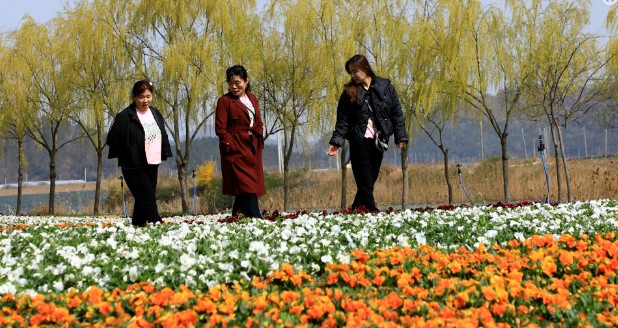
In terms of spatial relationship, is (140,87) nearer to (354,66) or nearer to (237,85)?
(237,85)

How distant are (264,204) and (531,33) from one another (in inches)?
391

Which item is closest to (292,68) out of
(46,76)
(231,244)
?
(46,76)

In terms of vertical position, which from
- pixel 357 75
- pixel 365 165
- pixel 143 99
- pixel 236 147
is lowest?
pixel 365 165

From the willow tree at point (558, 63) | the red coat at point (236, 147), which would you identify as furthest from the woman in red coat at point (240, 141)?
the willow tree at point (558, 63)

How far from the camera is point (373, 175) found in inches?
347

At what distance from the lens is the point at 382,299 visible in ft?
13.0

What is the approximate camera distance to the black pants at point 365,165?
8.66 meters

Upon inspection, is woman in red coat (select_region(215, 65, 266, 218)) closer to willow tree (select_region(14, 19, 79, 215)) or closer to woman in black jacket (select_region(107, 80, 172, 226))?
woman in black jacket (select_region(107, 80, 172, 226))

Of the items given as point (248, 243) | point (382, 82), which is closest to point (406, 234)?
point (248, 243)

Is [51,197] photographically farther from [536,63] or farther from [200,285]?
[200,285]

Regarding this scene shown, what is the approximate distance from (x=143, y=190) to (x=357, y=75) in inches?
119

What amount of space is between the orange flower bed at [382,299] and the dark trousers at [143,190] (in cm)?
409

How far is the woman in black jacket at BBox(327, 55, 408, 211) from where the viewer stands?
8.62 m

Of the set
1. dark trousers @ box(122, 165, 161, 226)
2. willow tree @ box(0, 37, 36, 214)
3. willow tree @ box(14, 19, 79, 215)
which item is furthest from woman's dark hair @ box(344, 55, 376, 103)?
willow tree @ box(0, 37, 36, 214)
